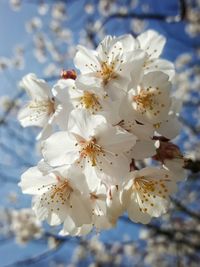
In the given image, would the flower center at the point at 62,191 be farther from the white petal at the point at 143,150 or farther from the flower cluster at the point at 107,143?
the white petal at the point at 143,150

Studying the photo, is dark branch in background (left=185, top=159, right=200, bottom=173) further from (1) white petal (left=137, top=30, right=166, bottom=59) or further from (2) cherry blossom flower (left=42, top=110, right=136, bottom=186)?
(1) white petal (left=137, top=30, right=166, bottom=59)

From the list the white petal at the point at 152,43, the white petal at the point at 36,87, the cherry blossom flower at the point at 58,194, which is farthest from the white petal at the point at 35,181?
the white petal at the point at 152,43

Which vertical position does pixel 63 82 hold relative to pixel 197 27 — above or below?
above

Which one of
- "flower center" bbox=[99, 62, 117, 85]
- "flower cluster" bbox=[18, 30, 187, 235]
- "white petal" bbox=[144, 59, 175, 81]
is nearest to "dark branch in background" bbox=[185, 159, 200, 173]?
"flower cluster" bbox=[18, 30, 187, 235]

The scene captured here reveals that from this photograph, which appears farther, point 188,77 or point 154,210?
point 188,77

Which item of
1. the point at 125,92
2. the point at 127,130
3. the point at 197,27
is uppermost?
the point at 125,92

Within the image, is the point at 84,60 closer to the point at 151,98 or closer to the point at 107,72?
the point at 107,72

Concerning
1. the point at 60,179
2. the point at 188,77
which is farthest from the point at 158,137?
the point at 188,77

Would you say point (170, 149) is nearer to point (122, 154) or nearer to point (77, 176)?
point (122, 154)

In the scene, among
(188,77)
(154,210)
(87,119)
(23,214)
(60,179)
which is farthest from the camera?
(188,77)
